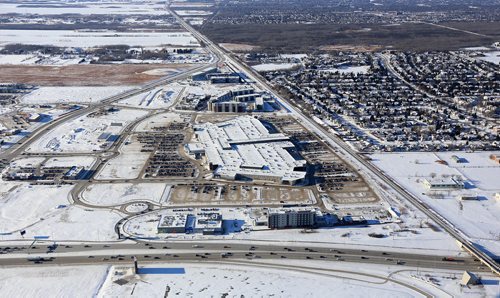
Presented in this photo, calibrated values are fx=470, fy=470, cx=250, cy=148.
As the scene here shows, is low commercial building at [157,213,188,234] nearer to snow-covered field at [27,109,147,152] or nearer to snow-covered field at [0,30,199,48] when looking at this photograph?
snow-covered field at [27,109,147,152]

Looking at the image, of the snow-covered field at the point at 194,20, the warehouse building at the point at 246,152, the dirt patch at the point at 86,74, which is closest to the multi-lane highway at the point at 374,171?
the warehouse building at the point at 246,152

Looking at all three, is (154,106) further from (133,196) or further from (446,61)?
(446,61)

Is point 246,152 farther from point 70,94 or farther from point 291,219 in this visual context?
point 70,94

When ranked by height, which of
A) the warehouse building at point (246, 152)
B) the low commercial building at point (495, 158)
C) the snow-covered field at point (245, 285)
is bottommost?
the snow-covered field at point (245, 285)

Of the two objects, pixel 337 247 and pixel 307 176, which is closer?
pixel 337 247

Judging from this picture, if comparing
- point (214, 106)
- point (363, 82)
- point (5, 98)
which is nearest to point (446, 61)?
point (363, 82)

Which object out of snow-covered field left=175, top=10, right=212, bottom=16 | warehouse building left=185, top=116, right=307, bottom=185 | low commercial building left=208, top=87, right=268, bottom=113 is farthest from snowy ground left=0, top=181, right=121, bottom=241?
snow-covered field left=175, top=10, right=212, bottom=16

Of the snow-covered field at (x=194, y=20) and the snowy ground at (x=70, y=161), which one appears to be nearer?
the snowy ground at (x=70, y=161)

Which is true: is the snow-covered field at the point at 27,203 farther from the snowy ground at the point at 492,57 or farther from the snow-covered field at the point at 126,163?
the snowy ground at the point at 492,57
